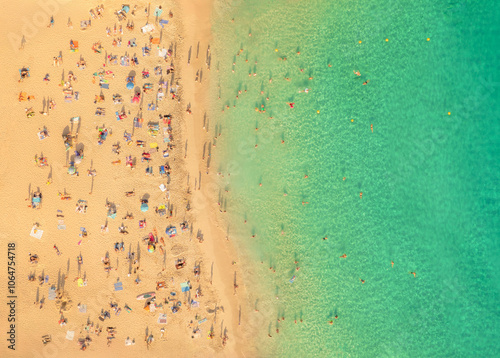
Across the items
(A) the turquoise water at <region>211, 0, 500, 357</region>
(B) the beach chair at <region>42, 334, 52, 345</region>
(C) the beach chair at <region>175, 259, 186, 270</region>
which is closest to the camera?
(B) the beach chair at <region>42, 334, 52, 345</region>

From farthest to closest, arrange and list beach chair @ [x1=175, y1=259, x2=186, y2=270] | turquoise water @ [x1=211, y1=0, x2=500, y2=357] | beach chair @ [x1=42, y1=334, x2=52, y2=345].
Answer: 1. turquoise water @ [x1=211, y1=0, x2=500, y2=357]
2. beach chair @ [x1=175, y1=259, x2=186, y2=270]
3. beach chair @ [x1=42, y1=334, x2=52, y2=345]

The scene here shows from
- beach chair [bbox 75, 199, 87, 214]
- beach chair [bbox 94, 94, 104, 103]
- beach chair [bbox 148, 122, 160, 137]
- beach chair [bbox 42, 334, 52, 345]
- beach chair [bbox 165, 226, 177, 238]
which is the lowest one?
beach chair [bbox 42, 334, 52, 345]

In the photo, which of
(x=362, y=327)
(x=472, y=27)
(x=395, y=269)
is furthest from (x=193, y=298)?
(x=472, y=27)

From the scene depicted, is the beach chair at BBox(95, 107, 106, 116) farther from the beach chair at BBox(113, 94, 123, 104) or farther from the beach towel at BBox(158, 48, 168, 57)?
the beach towel at BBox(158, 48, 168, 57)

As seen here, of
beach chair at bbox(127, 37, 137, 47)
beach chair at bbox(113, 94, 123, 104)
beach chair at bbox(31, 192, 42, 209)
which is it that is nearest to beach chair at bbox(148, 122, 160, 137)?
beach chair at bbox(113, 94, 123, 104)

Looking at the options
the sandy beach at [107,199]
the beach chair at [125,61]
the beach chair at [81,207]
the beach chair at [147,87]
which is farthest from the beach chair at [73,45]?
the beach chair at [81,207]
